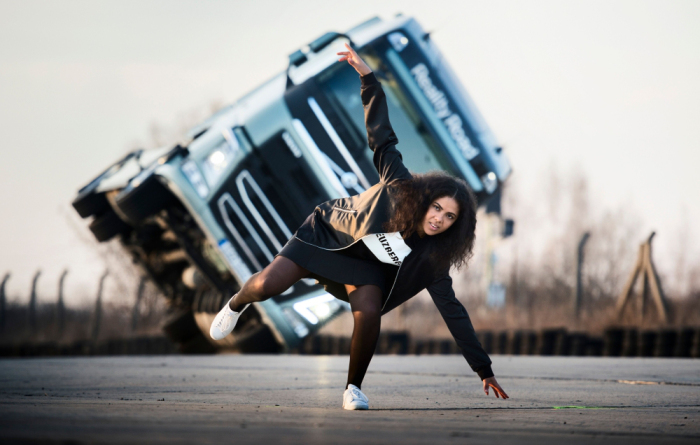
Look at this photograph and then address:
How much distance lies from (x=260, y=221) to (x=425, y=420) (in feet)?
13.6

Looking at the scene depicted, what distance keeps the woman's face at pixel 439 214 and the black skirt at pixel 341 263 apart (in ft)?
0.87

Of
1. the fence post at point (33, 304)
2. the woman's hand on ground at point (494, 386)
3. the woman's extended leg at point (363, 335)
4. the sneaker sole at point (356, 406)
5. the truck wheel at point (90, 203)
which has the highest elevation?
the truck wheel at point (90, 203)

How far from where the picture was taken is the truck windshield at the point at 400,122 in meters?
6.24

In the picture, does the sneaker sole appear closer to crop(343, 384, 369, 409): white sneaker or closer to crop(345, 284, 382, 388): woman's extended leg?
crop(343, 384, 369, 409): white sneaker

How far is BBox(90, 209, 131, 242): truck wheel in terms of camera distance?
7.86 meters

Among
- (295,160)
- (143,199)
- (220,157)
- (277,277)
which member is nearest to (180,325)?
(143,199)

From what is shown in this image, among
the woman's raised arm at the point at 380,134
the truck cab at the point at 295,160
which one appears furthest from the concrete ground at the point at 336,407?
the truck cab at the point at 295,160

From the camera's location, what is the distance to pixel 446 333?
18672 mm

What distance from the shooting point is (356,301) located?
11.1ft

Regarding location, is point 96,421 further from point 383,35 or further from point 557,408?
point 383,35

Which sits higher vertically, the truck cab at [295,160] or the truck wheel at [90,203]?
the truck wheel at [90,203]

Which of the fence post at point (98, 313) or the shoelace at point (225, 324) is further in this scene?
the fence post at point (98, 313)

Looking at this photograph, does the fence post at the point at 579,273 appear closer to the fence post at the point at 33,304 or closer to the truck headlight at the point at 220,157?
the truck headlight at the point at 220,157

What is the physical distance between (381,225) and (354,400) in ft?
2.39
